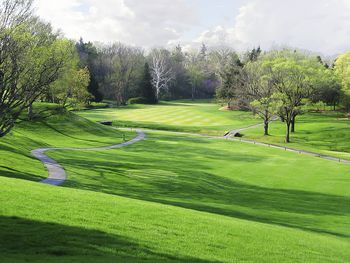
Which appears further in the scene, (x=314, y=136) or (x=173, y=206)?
(x=314, y=136)

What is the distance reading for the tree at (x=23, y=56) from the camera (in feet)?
74.0

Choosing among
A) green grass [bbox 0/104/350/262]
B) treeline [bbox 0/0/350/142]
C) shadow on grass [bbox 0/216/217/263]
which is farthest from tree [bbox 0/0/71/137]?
shadow on grass [bbox 0/216/217/263]

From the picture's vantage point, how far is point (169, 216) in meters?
16.6

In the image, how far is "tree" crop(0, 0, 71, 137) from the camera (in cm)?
2255

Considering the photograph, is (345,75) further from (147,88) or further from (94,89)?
(94,89)

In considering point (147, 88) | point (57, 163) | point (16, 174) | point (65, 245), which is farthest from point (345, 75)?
point (65, 245)

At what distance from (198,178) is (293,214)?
37.6 ft

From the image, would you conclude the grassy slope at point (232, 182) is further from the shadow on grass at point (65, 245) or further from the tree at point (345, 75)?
the tree at point (345, 75)

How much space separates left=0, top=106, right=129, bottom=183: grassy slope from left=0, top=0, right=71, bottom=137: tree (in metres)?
4.64

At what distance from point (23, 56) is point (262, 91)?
57263mm

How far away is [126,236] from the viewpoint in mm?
12742

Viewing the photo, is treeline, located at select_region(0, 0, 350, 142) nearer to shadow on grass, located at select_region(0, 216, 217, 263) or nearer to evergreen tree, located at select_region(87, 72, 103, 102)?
evergreen tree, located at select_region(87, 72, 103, 102)

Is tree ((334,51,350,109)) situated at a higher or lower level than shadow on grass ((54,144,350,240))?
higher

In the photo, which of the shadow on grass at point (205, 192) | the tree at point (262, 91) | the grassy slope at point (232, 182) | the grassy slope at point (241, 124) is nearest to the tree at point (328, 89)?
the grassy slope at point (241, 124)
